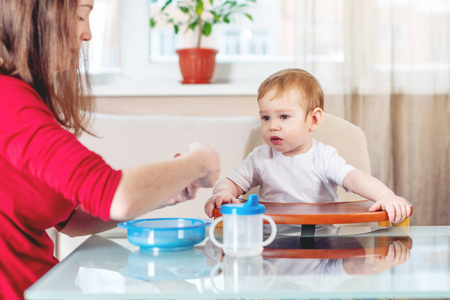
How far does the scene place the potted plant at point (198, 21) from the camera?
2.54m

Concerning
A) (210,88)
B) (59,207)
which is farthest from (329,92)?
(59,207)

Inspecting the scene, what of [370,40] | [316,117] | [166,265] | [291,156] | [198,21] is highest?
[198,21]

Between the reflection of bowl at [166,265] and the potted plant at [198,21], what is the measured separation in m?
1.60

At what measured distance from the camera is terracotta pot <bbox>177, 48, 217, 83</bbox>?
2.53m

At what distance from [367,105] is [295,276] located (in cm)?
176

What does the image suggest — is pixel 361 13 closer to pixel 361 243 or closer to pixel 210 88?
pixel 210 88

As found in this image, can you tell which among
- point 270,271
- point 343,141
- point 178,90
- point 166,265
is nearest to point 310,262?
point 270,271

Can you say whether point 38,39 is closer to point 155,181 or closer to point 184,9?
point 155,181

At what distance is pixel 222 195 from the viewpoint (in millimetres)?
1255

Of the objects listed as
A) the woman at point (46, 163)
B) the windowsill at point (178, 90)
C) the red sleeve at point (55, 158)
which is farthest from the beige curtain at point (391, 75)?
the red sleeve at point (55, 158)

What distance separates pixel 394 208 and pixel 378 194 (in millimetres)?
124

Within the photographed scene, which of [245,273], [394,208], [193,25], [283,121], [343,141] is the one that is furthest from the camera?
[193,25]

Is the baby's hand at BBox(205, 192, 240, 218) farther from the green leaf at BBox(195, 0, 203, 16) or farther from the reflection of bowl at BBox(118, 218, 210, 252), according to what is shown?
the green leaf at BBox(195, 0, 203, 16)

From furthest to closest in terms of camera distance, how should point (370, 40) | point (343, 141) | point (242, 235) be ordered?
1. point (370, 40)
2. point (343, 141)
3. point (242, 235)
